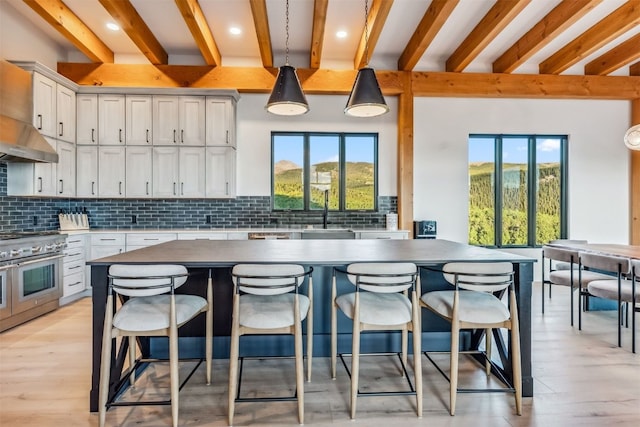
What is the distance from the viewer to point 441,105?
18.0 feet

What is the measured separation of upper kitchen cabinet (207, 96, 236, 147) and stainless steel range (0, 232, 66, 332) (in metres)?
2.23

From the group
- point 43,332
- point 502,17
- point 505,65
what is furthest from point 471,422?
point 505,65

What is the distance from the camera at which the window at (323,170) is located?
5.45 meters

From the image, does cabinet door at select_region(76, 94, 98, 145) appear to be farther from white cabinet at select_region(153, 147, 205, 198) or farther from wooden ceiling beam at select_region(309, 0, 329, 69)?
wooden ceiling beam at select_region(309, 0, 329, 69)

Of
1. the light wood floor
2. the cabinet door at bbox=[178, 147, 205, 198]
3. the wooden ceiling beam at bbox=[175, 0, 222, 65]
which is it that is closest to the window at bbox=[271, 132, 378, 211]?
the cabinet door at bbox=[178, 147, 205, 198]

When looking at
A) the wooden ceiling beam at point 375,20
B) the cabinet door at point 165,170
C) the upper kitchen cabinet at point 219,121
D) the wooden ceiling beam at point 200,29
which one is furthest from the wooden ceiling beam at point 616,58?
the cabinet door at point 165,170

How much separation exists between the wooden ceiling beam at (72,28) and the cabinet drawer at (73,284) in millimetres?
2911

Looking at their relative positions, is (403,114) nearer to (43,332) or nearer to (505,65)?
(505,65)

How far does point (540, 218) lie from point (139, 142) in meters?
6.36

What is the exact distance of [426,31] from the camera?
4.16 meters

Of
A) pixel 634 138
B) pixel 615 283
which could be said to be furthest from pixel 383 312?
pixel 634 138

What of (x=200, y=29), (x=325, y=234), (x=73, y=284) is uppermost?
(x=200, y=29)

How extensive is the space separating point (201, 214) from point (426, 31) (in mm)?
3993

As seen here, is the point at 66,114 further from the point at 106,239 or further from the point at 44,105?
the point at 106,239
